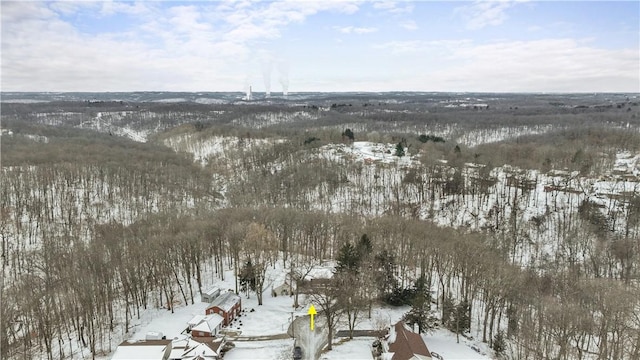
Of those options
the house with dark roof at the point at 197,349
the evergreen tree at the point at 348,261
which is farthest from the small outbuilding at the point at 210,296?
the evergreen tree at the point at 348,261

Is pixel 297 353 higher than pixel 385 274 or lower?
lower

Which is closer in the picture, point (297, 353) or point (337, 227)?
point (297, 353)

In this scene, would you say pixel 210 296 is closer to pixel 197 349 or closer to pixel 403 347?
pixel 197 349

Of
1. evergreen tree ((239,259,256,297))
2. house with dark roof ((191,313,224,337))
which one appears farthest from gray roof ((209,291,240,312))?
evergreen tree ((239,259,256,297))

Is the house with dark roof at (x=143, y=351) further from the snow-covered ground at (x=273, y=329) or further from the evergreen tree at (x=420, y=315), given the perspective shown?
the evergreen tree at (x=420, y=315)

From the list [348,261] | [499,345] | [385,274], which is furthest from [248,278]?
[499,345]

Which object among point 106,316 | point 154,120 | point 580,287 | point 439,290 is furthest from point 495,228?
point 154,120

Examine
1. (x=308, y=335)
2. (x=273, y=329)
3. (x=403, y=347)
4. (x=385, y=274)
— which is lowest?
(x=308, y=335)
